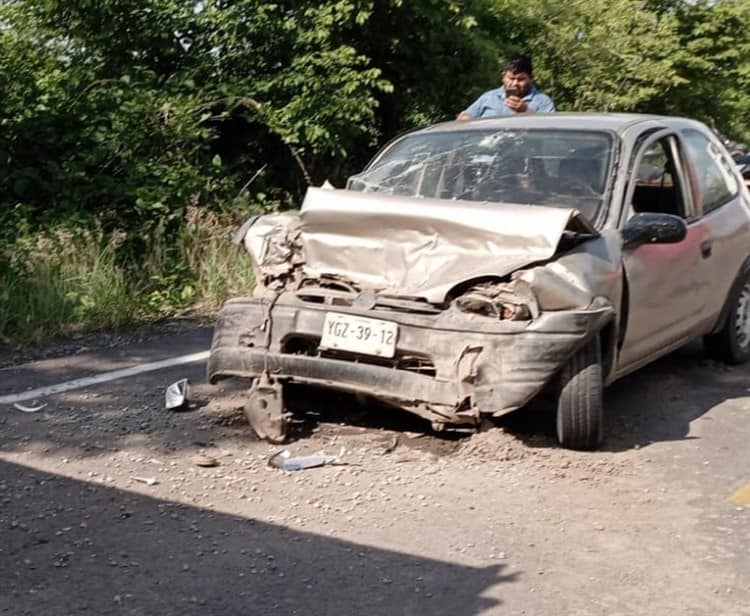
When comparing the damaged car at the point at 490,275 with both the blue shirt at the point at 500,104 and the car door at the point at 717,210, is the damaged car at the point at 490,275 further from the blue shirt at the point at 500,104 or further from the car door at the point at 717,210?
the blue shirt at the point at 500,104

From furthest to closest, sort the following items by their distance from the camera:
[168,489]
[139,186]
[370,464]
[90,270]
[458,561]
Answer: [139,186] → [90,270] → [370,464] → [168,489] → [458,561]

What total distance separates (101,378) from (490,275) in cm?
276

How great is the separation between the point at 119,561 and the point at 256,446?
60.2 inches

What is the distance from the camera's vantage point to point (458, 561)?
4.31 m

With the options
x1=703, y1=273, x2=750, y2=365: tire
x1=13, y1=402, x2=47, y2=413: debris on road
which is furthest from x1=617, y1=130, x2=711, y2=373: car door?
x1=13, y1=402, x2=47, y2=413: debris on road

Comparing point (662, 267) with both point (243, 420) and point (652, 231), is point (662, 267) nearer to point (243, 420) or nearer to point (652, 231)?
point (652, 231)

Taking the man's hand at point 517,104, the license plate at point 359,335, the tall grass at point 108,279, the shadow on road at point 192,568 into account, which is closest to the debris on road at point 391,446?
the license plate at point 359,335

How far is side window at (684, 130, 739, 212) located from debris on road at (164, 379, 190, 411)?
3394mm

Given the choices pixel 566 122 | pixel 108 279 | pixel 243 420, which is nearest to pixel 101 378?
pixel 243 420

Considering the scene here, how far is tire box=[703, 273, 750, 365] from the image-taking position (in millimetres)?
7488

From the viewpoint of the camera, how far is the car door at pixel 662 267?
6055mm

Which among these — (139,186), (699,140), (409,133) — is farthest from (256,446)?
(139,186)

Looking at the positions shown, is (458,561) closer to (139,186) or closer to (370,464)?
(370,464)

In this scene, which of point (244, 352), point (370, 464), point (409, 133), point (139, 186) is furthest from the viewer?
point (139, 186)
